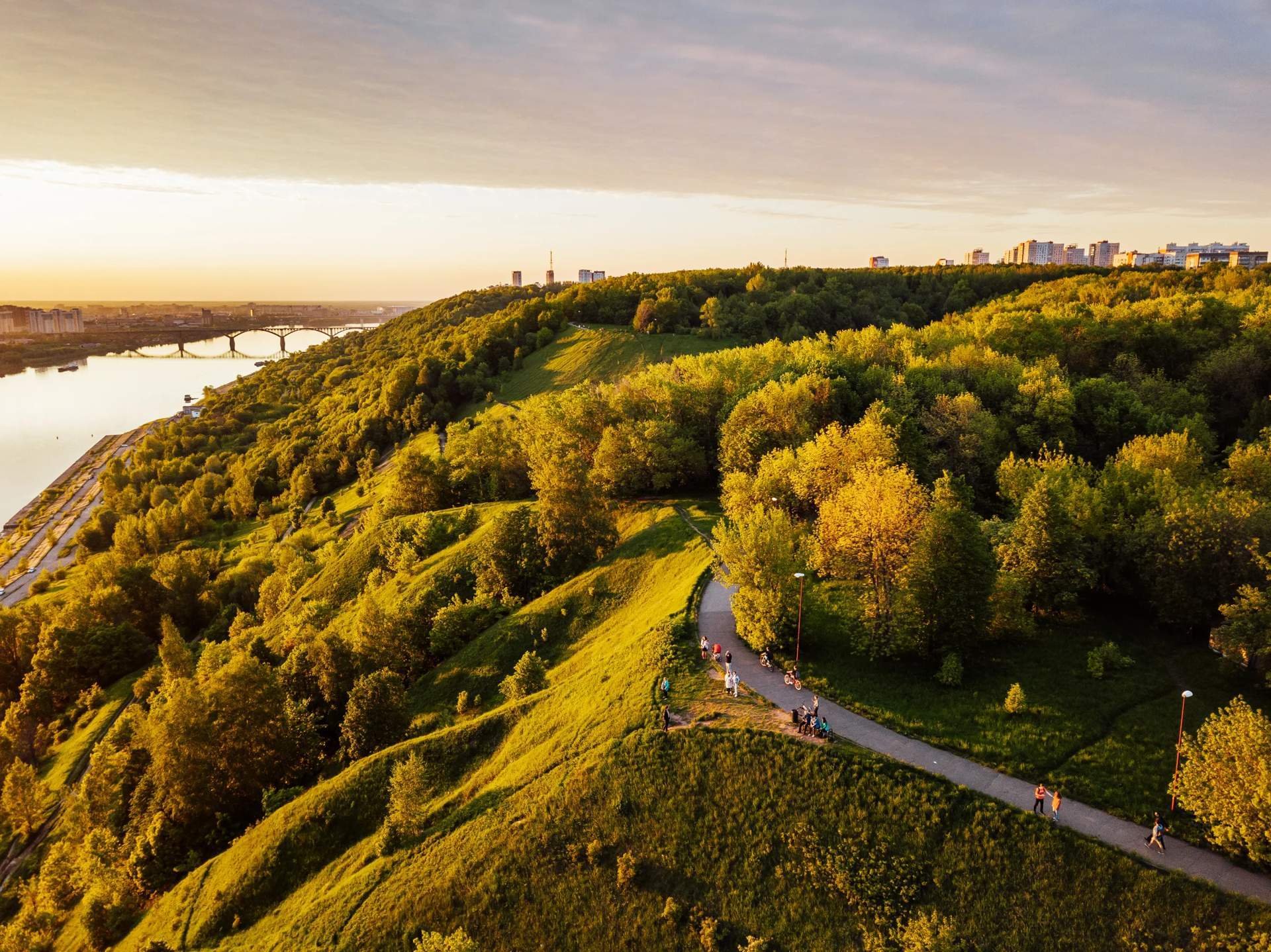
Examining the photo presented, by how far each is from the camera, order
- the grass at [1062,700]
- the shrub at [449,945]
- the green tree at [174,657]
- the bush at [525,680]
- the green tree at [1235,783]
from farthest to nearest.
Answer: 1. the green tree at [174,657]
2. the bush at [525,680]
3. the grass at [1062,700]
4. the green tree at [1235,783]
5. the shrub at [449,945]

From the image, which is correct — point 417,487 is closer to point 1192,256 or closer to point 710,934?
point 710,934

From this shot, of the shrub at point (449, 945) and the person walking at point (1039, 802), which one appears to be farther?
the person walking at point (1039, 802)

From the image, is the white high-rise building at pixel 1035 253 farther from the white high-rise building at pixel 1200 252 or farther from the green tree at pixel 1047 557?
the green tree at pixel 1047 557

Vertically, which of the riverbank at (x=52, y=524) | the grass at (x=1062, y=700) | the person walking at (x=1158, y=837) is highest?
the grass at (x=1062, y=700)

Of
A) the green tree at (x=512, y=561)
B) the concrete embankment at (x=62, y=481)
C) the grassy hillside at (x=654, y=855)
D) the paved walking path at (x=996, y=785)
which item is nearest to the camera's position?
the paved walking path at (x=996, y=785)

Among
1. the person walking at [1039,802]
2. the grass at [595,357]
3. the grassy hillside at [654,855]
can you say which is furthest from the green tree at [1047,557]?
the grass at [595,357]

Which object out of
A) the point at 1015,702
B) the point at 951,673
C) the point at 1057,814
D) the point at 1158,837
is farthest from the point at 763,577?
the point at 1158,837

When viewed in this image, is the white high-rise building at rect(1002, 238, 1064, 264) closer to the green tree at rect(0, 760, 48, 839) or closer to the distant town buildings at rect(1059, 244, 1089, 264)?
the distant town buildings at rect(1059, 244, 1089, 264)
